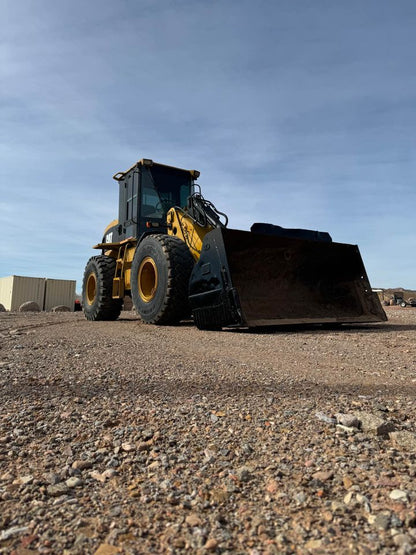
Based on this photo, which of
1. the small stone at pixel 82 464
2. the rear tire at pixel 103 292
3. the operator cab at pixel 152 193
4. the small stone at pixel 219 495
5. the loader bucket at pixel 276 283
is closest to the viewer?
the small stone at pixel 219 495

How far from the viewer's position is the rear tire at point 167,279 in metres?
5.85

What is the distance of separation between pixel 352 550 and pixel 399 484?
37cm

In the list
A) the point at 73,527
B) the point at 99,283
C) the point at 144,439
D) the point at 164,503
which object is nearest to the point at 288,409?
the point at 144,439

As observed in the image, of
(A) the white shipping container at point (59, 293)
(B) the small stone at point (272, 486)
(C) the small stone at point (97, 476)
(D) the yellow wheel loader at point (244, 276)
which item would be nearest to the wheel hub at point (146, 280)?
(D) the yellow wheel loader at point (244, 276)

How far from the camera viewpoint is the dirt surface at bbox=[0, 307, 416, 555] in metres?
1.13

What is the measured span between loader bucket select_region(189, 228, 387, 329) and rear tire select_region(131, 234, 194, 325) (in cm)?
31

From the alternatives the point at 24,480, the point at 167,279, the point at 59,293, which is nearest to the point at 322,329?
the point at 167,279

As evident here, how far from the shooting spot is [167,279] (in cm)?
584

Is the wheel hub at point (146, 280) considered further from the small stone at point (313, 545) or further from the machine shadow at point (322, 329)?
the small stone at point (313, 545)

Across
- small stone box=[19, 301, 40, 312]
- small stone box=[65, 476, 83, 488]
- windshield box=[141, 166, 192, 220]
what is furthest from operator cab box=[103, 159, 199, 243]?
small stone box=[19, 301, 40, 312]

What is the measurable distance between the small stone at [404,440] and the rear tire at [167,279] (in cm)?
435

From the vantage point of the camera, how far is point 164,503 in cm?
128

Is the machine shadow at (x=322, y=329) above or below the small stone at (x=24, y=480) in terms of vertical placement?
above

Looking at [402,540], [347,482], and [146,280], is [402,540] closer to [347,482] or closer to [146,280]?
[347,482]
